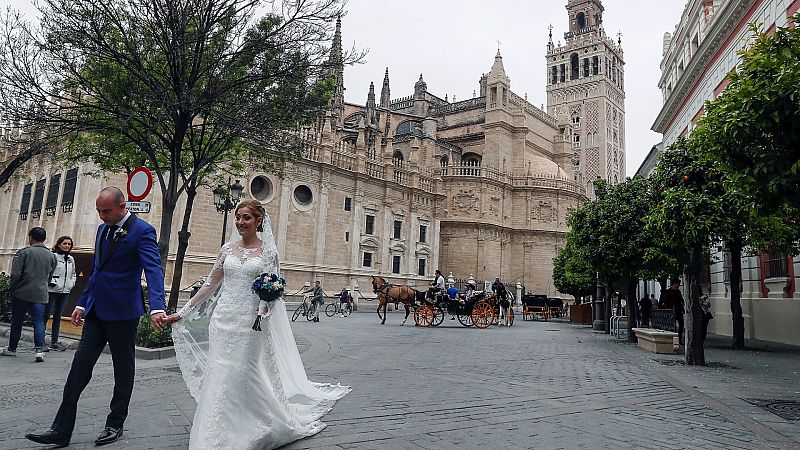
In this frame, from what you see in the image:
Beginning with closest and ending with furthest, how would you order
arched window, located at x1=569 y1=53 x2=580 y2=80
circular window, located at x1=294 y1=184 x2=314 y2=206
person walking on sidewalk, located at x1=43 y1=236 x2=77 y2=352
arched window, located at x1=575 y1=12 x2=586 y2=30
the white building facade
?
person walking on sidewalk, located at x1=43 y1=236 x2=77 y2=352, the white building facade, circular window, located at x1=294 y1=184 x2=314 y2=206, arched window, located at x1=569 y1=53 x2=580 y2=80, arched window, located at x1=575 y1=12 x2=586 y2=30

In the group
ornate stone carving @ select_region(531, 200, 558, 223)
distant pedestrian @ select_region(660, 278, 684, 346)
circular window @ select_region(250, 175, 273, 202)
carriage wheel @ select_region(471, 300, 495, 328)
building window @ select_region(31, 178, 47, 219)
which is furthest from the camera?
ornate stone carving @ select_region(531, 200, 558, 223)

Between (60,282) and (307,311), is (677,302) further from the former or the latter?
(307,311)

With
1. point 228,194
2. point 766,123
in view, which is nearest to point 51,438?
point 766,123

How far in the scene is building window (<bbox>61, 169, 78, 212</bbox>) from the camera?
80.9 ft

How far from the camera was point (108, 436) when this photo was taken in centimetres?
383

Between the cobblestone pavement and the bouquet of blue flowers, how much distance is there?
1053 mm

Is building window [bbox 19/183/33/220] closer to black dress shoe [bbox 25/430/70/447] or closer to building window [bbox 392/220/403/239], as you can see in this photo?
building window [bbox 392/220/403/239]

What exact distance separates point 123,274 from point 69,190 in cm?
2538

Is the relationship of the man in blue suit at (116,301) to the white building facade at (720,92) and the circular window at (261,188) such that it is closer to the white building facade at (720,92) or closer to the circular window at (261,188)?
the white building facade at (720,92)

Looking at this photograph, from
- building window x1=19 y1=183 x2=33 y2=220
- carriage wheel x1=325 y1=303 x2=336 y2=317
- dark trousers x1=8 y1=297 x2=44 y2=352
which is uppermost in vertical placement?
building window x1=19 y1=183 x2=33 y2=220

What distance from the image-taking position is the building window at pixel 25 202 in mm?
29422

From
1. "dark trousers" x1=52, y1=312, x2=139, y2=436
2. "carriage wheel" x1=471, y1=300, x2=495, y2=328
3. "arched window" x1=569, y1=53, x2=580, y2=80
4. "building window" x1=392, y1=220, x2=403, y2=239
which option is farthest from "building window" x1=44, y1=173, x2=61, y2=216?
"arched window" x1=569, y1=53, x2=580, y2=80

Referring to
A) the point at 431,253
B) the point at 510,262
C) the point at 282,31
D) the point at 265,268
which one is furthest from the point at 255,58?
the point at 510,262

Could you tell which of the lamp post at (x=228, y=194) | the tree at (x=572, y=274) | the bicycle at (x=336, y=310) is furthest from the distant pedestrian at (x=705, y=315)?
the bicycle at (x=336, y=310)
